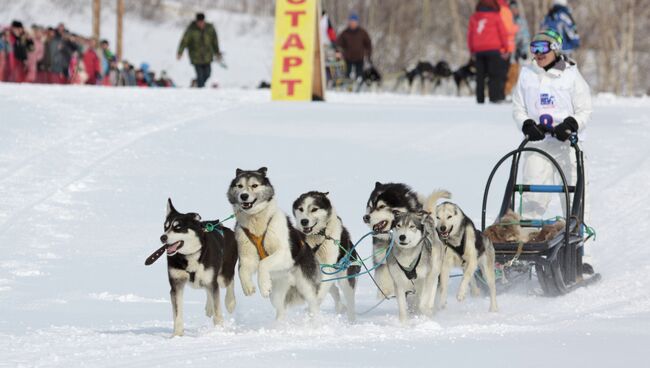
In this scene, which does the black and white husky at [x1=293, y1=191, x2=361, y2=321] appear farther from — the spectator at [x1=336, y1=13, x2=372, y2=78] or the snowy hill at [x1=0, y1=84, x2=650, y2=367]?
the spectator at [x1=336, y1=13, x2=372, y2=78]

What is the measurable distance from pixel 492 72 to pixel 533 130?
9.33 metres

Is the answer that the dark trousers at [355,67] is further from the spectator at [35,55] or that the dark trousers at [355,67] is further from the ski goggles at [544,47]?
the ski goggles at [544,47]

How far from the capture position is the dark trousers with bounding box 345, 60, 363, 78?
2227cm

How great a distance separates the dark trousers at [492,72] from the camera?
54.5 feet

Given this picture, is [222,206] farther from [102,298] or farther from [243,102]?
[243,102]

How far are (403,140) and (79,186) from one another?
12.6 feet

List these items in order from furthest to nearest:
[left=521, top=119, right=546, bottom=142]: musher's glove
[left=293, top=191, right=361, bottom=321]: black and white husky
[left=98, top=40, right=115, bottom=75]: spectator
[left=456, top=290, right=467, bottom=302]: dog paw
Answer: [left=98, top=40, right=115, bottom=75]: spectator < [left=521, top=119, right=546, bottom=142]: musher's glove < [left=456, top=290, right=467, bottom=302]: dog paw < [left=293, top=191, right=361, bottom=321]: black and white husky

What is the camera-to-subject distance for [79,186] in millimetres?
11031

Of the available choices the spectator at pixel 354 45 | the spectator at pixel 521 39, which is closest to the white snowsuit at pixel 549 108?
the spectator at pixel 521 39

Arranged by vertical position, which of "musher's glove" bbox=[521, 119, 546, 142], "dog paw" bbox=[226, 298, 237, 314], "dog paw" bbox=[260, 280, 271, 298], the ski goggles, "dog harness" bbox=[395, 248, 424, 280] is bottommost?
"dog paw" bbox=[226, 298, 237, 314]

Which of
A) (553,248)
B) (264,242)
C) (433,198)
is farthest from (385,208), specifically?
(553,248)

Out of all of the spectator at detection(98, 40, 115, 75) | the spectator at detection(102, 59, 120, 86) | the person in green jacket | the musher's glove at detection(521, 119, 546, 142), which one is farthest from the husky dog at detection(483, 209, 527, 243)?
the spectator at detection(102, 59, 120, 86)

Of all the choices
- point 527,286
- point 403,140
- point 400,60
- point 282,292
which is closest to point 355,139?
point 403,140

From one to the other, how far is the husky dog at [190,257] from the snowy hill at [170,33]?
3951 centimetres
